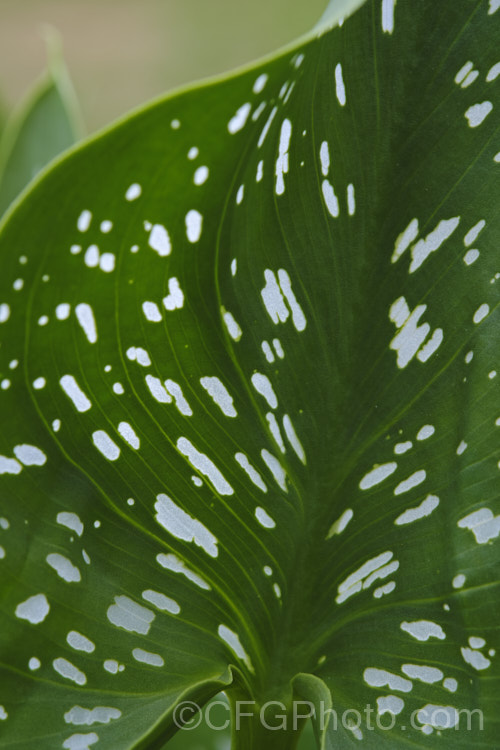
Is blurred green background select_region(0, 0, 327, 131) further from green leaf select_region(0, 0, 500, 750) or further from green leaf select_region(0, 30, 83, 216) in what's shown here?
green leaf select_region(0, 0, 500, 750)

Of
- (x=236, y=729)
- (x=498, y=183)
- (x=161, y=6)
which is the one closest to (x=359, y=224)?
(x=498, y=183)

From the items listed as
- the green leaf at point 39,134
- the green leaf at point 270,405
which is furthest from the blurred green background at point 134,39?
the green leaf at point 270,405

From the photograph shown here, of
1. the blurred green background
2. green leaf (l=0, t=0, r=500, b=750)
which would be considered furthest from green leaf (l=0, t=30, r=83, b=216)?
the blurred green background

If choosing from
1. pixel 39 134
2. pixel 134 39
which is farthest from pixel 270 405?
pixel 134 39

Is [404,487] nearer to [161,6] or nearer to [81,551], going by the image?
[81,551]

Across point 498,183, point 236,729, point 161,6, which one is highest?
point 161,6

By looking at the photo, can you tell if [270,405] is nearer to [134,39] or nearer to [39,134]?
→ [39,134]

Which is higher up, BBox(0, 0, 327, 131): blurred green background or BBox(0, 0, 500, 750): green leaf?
BBox(0, 0, 327, 131): blurred green background

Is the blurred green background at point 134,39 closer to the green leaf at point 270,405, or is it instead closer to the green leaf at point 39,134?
the green leaf at point 39,134
